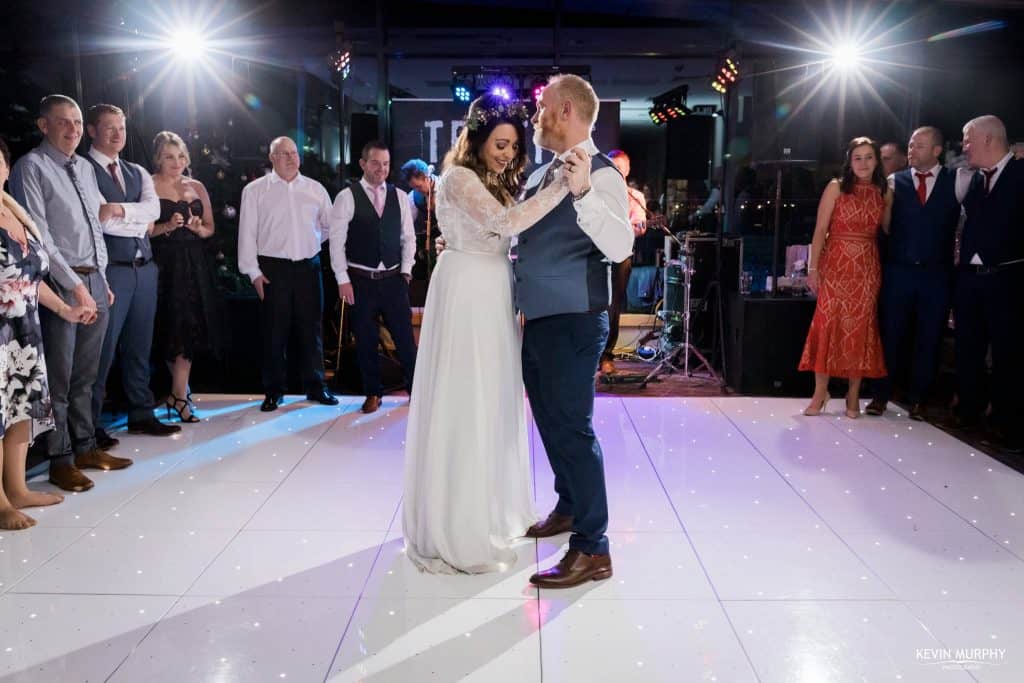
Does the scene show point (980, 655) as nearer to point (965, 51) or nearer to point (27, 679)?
point (27, 679)

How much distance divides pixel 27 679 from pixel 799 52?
9454mm

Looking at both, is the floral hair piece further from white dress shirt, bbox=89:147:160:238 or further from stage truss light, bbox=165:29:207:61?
stage truss light, bbox=165:29:207:61

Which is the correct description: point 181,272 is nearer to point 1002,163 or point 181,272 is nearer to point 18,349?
point 18,349

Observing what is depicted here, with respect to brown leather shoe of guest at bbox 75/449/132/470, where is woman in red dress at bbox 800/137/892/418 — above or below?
above

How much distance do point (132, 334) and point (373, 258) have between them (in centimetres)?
138

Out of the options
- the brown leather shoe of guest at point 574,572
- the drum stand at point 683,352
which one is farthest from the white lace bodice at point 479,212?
the drum stand at point 683,352

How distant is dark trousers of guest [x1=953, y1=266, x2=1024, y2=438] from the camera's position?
14.7ft

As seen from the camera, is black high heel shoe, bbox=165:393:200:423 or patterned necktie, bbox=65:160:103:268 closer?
patterned necktie, bbox=65:160:103:268

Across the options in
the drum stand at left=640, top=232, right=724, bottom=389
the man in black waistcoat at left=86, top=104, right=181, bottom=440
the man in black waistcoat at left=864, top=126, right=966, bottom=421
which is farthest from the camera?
the drum stand at left=640, top=232, right=724, bottom=389

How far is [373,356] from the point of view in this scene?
17.1 ft

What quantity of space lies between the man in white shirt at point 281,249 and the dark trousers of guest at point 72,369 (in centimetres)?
124

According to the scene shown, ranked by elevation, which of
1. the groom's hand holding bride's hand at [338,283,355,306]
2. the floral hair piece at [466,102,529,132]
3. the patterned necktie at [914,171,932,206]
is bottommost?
the groom's hand holding bride's hand at [338,283,355,306]

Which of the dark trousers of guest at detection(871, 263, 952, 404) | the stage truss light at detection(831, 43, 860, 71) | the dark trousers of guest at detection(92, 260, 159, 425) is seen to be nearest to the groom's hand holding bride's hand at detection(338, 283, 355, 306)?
the dark trousers of guest at detection(92, 260, 159, 425)

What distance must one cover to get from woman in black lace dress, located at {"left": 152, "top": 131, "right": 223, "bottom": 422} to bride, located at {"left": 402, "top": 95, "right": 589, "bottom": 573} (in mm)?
2440
